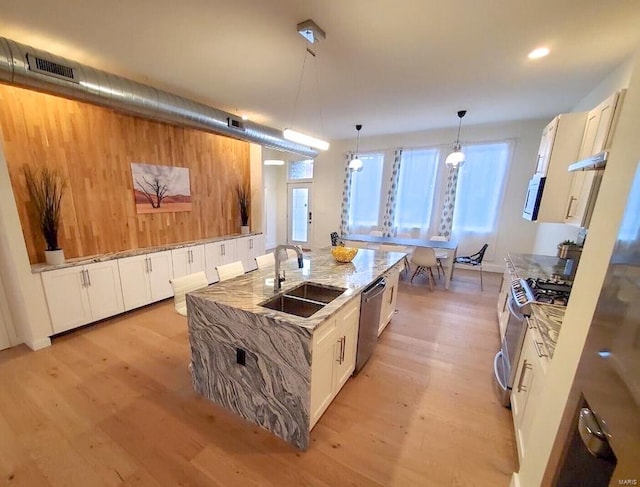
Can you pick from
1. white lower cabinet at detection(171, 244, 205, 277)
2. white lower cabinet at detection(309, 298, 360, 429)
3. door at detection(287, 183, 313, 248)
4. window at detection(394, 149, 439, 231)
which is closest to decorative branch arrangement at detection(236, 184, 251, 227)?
white lower cabinet at detection(171, 244, 205, 277)

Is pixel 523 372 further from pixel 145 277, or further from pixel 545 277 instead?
pixel 145 277

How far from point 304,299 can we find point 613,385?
1679mm

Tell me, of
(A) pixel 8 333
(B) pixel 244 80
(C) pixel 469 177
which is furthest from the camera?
(C) pixel 469 177

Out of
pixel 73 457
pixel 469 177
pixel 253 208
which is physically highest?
pixel 469 177

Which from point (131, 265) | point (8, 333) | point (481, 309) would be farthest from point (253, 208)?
point (481, 309)

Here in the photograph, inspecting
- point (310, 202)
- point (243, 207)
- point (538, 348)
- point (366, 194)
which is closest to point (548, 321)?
point (538, 348)

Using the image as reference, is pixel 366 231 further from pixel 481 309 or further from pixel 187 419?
pixel 187 419

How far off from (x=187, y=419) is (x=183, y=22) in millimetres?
3147

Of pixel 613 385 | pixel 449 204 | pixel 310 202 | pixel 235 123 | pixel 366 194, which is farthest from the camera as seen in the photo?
pixel 310 202

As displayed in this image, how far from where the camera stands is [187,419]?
1.85m

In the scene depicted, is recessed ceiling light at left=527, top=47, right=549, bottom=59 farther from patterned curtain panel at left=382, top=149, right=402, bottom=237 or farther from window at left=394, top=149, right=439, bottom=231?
patterned curtain panel at left=382, top=149, right=402, bottom=237

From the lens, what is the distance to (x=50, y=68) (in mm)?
2219

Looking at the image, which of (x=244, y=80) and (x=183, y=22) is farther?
(x=244, y=80)

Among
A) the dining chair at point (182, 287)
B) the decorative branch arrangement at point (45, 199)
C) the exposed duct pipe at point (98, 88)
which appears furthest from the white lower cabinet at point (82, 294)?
the exposed duct pipe at point (98, 88)
